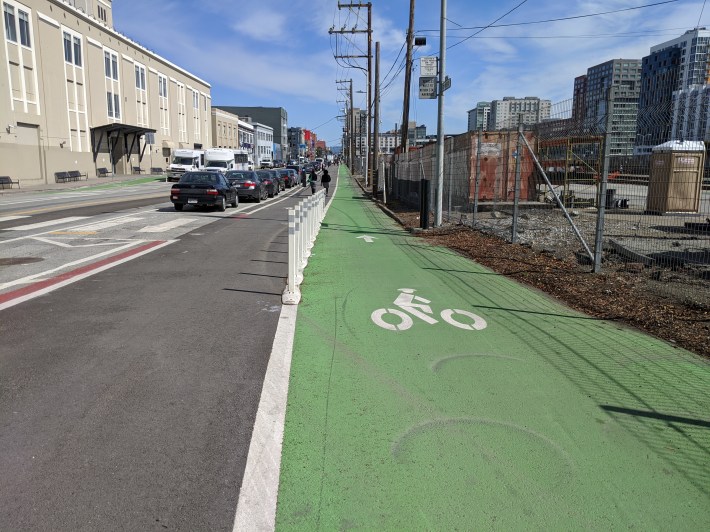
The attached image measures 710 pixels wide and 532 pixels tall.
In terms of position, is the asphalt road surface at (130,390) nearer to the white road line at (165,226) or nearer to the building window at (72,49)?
the white road line at (165,226)

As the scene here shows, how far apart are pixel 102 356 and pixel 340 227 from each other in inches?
506

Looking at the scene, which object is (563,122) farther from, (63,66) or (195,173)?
(63,66)

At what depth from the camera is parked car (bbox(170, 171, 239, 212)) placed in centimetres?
2145

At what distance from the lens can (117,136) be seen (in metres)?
57.3

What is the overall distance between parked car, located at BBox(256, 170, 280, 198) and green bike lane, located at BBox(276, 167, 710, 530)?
27.6 m

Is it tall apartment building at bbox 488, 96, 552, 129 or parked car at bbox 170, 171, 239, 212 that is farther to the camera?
parked car at bbox 170, 171, 239, 212

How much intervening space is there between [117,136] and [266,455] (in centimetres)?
6039

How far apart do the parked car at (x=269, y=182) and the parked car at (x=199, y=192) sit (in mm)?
10729

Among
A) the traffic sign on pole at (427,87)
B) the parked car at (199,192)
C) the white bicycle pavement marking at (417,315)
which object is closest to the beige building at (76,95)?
the parked car at (199,192)

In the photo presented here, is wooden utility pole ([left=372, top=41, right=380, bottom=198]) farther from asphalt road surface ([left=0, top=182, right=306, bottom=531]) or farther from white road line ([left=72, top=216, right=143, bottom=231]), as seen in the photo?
asphalt road surface ([left=0, top=182, right=306, bottom=531])

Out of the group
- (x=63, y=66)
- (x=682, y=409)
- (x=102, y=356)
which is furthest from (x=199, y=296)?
(x=63, y=66)

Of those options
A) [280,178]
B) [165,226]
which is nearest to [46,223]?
[165,226]

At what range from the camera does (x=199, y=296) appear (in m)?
7.84

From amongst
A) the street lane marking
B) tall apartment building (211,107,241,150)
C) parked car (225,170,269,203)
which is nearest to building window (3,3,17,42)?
parked car (225,170,269,203)
